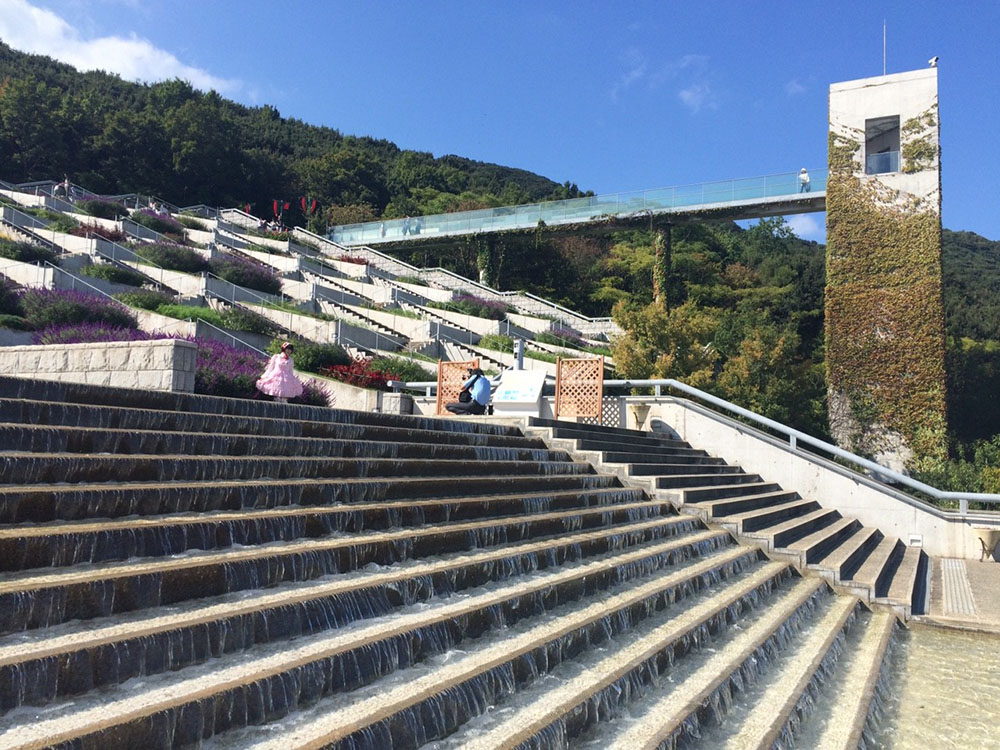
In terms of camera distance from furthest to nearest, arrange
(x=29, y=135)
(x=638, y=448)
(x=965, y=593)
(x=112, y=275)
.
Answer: (x=29, y=135) → (x=112, y=275) → (x=638, y=448) → (x=965, y=593)

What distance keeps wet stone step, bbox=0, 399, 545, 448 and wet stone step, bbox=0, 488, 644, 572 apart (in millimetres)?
1262

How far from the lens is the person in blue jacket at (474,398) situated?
1317 cm

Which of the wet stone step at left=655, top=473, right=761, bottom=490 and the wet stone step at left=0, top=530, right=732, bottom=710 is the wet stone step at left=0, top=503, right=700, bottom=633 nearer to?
the wet stone step at left=0, top=530, right=732, bottom=710

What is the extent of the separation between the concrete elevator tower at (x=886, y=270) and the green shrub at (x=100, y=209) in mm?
34187

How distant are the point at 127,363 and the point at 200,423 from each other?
3.61m

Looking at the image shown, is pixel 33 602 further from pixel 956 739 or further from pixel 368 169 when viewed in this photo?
pixel 368 169

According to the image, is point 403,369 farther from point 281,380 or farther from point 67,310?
point 281,380

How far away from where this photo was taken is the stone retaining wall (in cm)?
870

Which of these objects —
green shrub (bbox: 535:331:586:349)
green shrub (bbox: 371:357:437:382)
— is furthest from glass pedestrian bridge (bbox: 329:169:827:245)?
green shrub (bbox: 371:357:437:382)

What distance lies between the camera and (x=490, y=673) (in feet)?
12.9

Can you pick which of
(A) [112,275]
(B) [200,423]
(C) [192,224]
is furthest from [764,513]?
(C) [192,224]

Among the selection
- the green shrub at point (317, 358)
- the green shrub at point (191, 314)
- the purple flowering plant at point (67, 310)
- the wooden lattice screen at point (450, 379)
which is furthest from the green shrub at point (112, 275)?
the wooden lattice screen at point (450, 379)

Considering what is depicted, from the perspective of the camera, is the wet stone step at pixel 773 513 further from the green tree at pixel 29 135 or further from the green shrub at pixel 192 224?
the green tree at pixel 29 135

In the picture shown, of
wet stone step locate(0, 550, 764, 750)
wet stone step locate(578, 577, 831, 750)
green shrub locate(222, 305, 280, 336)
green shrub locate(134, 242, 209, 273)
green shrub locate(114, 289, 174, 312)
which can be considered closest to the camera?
wet stone step locate(0, 550, 764, 750)
